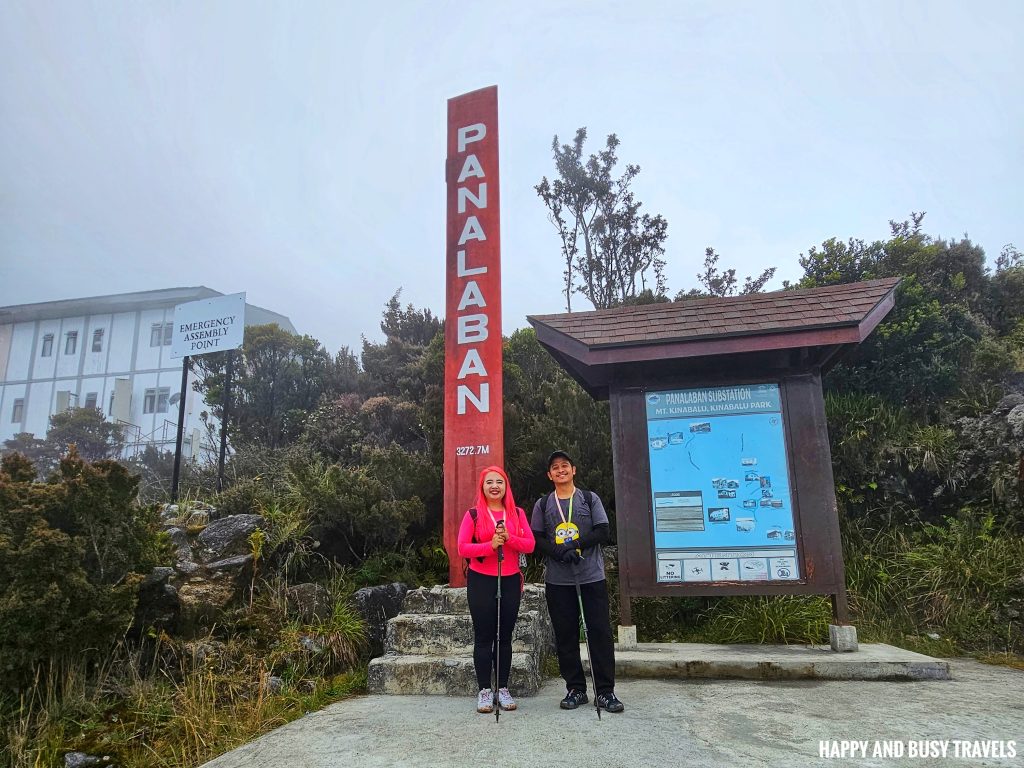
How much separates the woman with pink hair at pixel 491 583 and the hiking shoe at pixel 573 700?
34 centimetres

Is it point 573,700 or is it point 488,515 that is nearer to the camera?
point 573,700

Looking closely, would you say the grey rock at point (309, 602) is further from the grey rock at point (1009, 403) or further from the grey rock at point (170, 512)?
the grey rock at point (1009, 403)

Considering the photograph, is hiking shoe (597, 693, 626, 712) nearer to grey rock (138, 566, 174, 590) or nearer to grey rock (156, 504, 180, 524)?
grey rock (138, 566, 174, 590)

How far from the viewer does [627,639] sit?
6.26 meters

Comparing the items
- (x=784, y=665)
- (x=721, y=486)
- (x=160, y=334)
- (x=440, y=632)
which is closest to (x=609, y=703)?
(x=440, y=632)

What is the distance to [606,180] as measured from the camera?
19953 millimetres

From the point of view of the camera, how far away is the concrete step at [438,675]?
191 inches

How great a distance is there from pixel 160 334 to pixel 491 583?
3622 centimetres

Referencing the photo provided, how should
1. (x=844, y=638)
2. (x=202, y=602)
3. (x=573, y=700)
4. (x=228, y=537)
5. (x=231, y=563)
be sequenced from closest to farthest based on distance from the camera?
1. (x=573, y=700)
2. (x=844, y=638)
3. (x=202, y=602)
4. (x=231, y=563)
5. (x=228, y=537)

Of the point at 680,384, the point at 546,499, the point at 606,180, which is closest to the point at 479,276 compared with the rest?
the point at 680,384

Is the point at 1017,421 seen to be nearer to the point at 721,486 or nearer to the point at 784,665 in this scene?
the point at 721,486

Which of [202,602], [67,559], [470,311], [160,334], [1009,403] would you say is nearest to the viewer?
[67,559]

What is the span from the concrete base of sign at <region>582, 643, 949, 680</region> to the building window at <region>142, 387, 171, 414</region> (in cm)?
3376

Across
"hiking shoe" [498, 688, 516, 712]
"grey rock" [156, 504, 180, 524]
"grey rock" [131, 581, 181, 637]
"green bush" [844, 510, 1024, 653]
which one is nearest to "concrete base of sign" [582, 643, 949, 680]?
"hiking shoe" [498, 688, 516, 712]
